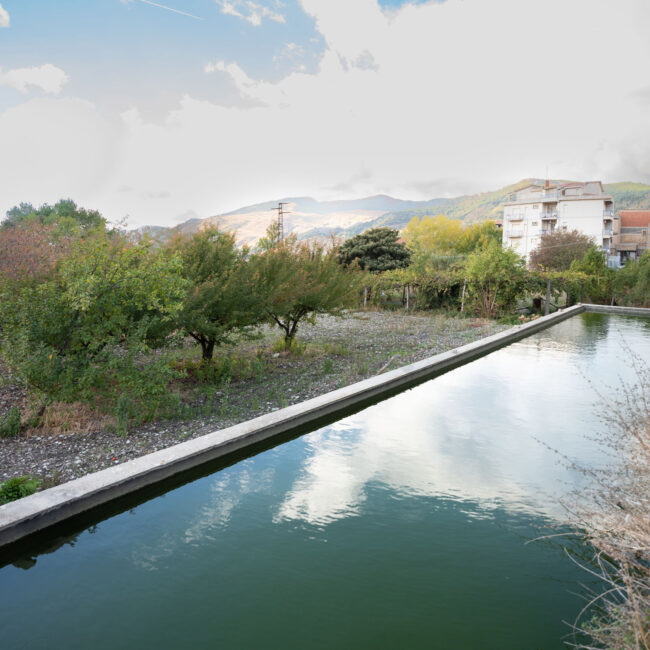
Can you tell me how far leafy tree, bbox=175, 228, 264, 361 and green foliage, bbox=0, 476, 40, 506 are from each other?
278cm

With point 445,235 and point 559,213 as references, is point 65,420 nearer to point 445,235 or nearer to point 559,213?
point 559,213

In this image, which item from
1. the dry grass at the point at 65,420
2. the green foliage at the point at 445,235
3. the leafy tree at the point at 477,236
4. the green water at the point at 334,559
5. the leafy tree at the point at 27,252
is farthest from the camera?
the green foliage at the point at 445,235

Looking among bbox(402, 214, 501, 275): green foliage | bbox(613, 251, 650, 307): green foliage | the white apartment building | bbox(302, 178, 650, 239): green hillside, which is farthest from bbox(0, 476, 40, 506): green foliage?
bbox(302, 178, 650, 239): green hillside

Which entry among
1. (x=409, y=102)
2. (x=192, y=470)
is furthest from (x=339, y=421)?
(x=409, y=102)

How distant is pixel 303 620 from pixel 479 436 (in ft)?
10.9

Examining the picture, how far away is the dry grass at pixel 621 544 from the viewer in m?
2.30

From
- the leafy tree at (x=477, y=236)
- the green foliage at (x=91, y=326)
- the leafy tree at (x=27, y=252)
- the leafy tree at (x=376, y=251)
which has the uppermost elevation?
the leafy tree at (x=477, y=236)

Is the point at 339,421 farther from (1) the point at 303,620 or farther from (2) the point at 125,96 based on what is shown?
(2) the point at 125,96

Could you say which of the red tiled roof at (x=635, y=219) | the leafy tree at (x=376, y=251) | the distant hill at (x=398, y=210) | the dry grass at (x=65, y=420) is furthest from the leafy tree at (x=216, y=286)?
the distant hill at (x=398, y=210)

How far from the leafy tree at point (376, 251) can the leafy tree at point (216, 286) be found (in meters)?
15.9

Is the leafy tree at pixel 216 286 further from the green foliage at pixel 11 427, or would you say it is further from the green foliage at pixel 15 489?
the green foliage at pixel 15 489

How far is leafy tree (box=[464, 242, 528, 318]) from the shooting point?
1567cm

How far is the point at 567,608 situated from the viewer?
2912 mm

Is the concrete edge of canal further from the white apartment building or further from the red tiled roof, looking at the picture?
the red tiled roof
